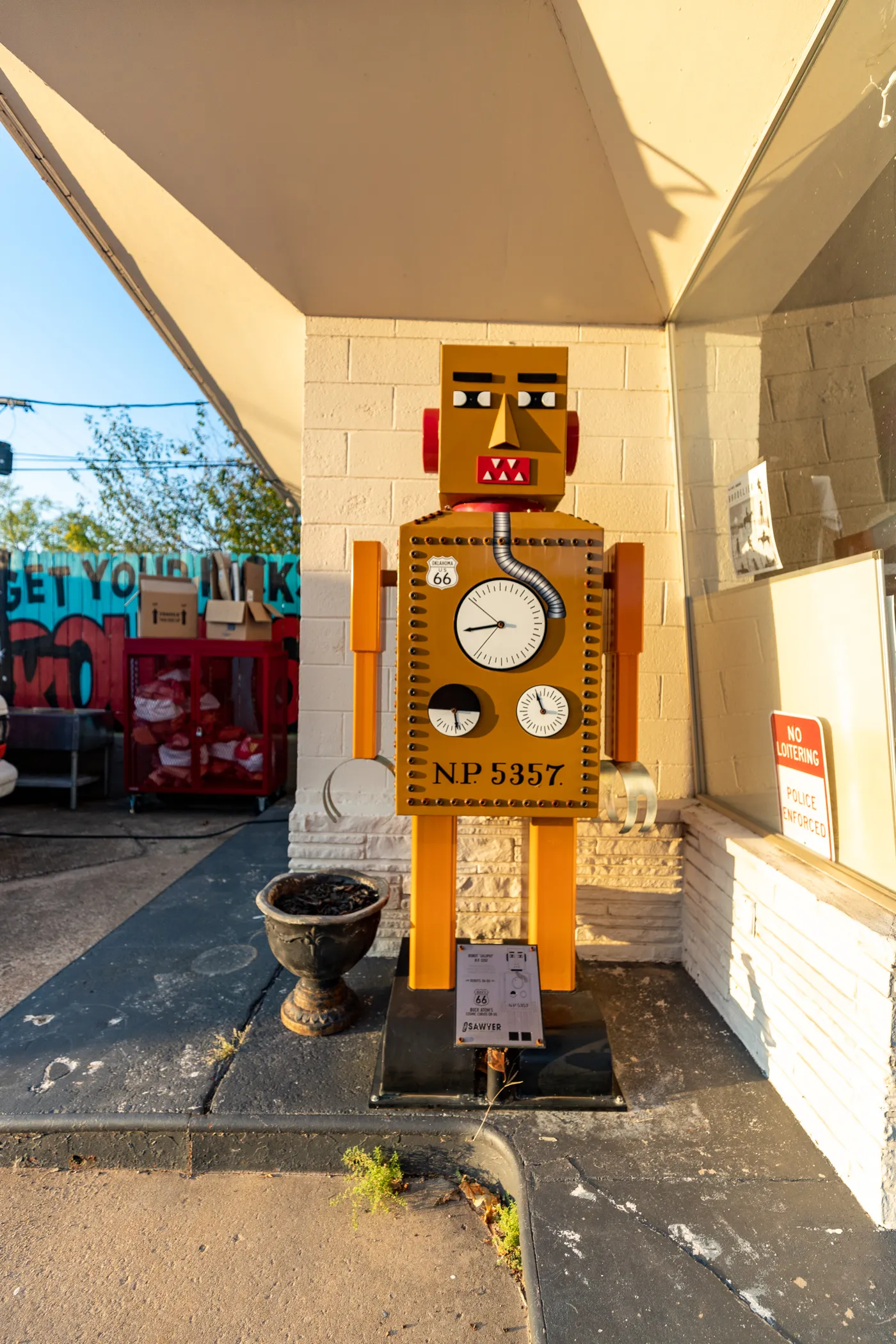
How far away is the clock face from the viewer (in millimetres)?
2158

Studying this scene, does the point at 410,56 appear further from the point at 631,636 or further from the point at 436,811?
the point at 436,811

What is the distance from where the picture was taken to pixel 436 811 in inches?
89.0

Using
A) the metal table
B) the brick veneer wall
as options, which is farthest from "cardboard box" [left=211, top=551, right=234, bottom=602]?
the brick veneer wall

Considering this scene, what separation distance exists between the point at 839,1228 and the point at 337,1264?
129cm

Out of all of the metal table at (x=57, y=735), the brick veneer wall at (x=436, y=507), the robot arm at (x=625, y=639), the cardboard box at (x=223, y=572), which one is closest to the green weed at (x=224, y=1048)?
the brick veneer wall at (x=436, y=507)

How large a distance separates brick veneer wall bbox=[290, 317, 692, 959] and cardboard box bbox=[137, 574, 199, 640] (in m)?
3.48

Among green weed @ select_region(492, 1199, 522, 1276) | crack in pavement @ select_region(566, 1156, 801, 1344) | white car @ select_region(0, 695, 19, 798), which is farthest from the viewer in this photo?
white car @ select_region(0, 695, 19, 798)

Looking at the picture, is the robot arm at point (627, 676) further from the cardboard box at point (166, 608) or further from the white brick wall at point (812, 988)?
the cardboard box at point (166, 608)

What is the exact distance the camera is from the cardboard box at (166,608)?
20.4 ft

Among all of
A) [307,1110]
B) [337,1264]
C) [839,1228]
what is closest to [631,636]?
[839,1228]

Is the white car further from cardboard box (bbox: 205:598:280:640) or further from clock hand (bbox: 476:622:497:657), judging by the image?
clock hand (bbox: 476:622:497:657)

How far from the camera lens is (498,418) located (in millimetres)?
2260

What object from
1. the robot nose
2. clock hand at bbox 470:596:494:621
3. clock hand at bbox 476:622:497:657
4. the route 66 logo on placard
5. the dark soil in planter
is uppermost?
the robot nose

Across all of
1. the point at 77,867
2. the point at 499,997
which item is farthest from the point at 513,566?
the point at 77,867
